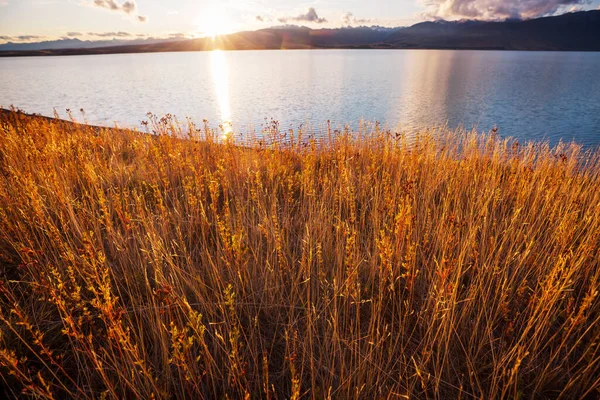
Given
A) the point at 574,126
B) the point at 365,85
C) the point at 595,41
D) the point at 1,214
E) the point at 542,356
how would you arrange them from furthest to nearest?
1. the point at 595,41
2. the point at 365,85
3. the point at 574,126
4. the point at 1,214
5. the point at 542,356

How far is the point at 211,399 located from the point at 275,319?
2.11ft

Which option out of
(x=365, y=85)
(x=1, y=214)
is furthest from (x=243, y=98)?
(x=1, y=214)

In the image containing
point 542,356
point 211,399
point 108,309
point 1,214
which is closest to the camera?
point 108,309


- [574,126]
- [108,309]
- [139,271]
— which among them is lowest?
[574,126]

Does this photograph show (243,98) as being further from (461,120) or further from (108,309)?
(108,309)

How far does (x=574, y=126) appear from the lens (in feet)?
46.5

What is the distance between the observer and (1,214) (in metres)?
2.89

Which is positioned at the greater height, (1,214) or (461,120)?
(1,214)

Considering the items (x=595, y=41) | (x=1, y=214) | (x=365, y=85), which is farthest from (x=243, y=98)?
(x=595, y=41)

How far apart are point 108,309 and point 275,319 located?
3.82ft

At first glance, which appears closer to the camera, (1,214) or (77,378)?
(77,378)

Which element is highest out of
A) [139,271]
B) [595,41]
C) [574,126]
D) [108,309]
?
[595,41]

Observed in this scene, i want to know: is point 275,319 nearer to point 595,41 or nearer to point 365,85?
point 365,85

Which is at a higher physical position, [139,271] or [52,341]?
[139,271]
